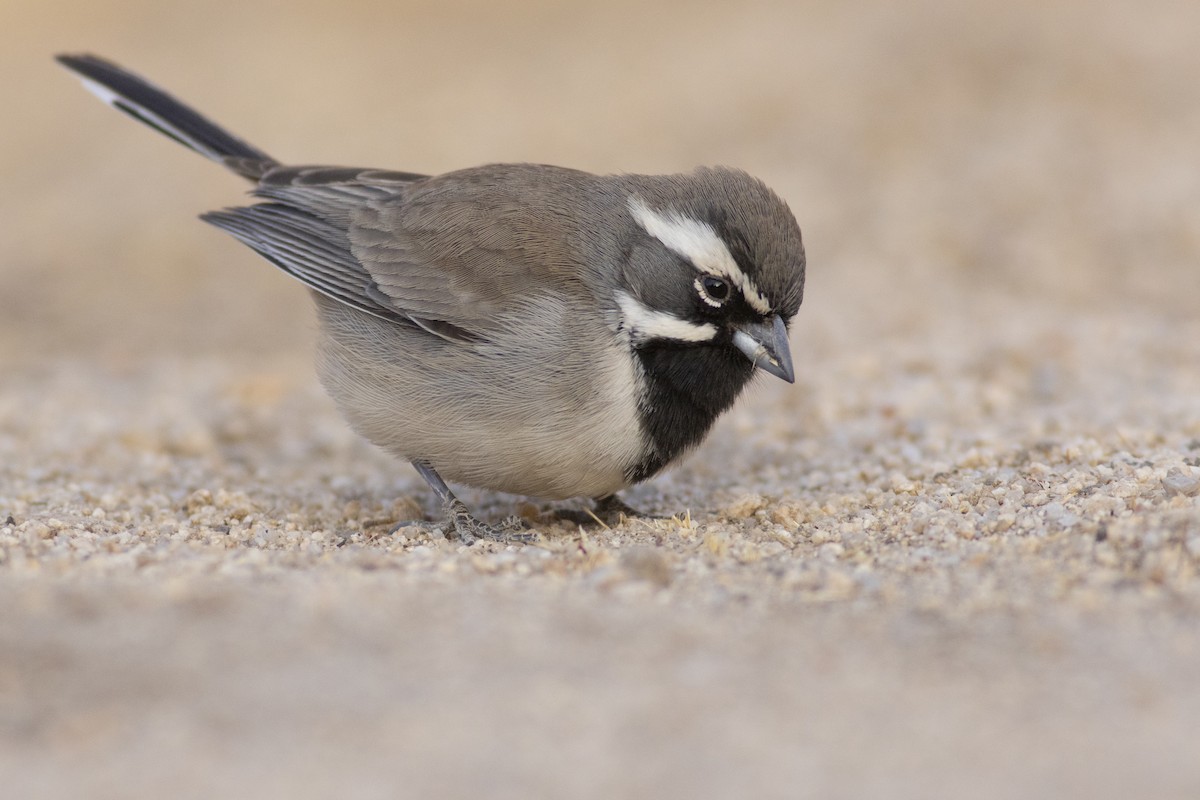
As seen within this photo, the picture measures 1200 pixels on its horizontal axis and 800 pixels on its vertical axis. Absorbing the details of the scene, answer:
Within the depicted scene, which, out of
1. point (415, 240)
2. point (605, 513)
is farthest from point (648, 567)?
point (415, 240)

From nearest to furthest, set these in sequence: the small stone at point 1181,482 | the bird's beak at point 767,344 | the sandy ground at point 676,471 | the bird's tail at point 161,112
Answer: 1. the sandy ground at point 676,471
2. the small stone at point 1181,482
3. the bird's beak at point 767,344
4. the bird's tail at point 161,112

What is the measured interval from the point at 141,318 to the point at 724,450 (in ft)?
18.1

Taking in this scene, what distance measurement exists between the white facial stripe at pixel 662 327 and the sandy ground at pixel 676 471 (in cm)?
88

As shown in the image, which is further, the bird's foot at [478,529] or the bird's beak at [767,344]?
the bird's foot at [478,529]

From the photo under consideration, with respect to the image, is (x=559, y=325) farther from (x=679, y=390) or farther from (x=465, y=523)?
(x=465, y=523)

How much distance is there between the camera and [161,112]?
7309mm

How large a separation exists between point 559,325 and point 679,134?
7.14 metres

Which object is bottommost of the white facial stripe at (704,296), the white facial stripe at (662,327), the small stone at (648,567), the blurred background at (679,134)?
the small stone at (648,567)

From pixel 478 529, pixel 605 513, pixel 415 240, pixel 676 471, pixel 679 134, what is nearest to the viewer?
pixel 478 529

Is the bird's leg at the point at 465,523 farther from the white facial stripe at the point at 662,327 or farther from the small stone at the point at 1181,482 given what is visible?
the small stone at the point at 1181,482

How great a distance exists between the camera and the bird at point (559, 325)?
5375 millimetres

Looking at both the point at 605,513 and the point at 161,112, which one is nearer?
the point at 605,513

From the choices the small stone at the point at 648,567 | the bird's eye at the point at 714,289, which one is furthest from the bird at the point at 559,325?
the small stone at the point at 648,567

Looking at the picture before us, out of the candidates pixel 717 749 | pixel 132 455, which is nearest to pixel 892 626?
pixel 717 749
